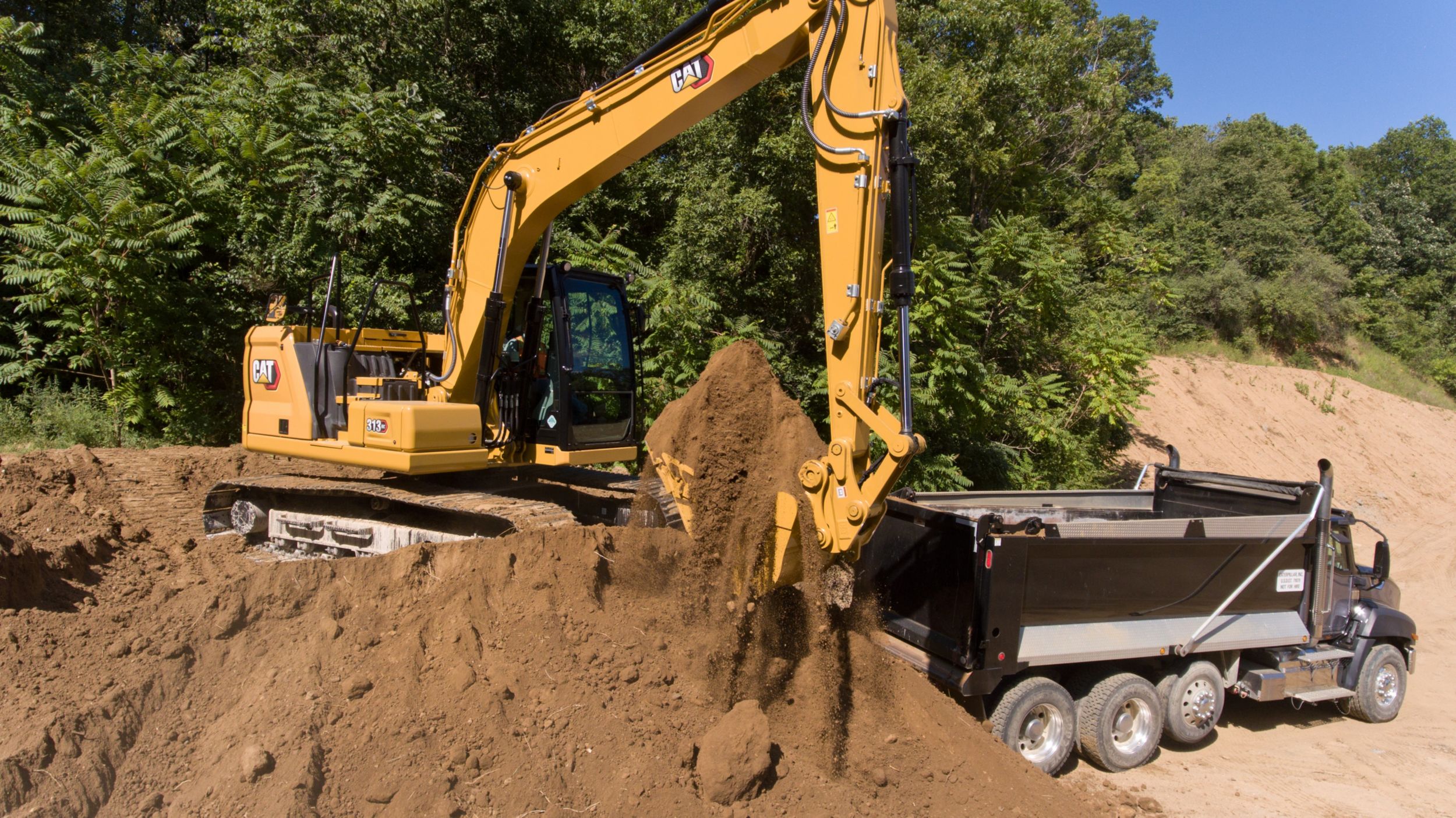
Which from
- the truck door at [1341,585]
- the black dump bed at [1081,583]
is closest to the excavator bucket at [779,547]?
the black dump bed at [1081,583]

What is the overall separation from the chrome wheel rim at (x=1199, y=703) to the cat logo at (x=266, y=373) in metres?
7.39

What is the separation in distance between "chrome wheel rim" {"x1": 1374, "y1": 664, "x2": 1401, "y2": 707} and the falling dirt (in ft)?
11.7

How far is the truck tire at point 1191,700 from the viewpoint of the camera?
228 inches

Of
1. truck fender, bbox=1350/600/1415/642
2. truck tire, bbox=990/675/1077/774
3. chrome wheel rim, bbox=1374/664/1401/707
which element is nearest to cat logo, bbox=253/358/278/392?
truck tire, bbox=990/675/1077/774

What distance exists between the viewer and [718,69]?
5.09m

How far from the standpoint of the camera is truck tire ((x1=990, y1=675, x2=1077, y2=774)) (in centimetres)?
510

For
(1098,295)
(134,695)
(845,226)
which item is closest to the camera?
(134,695)

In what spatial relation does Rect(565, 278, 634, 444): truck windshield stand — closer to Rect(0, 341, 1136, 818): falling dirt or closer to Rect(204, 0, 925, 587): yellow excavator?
Rect(204, 0, 925, 587): yellow excavator

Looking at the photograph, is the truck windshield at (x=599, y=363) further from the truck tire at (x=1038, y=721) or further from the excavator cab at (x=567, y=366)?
the truck tire at (x=1038, y=721)

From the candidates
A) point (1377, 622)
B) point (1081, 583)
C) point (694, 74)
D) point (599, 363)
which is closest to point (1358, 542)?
point (1377, 622)

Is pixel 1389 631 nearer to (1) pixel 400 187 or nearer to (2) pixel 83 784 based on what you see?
(2) pixel 83 784

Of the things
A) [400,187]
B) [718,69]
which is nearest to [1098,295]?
[400,187]

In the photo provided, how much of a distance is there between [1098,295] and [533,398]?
14202mm

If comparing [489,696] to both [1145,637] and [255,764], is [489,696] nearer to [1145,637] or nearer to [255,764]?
[255,764]
